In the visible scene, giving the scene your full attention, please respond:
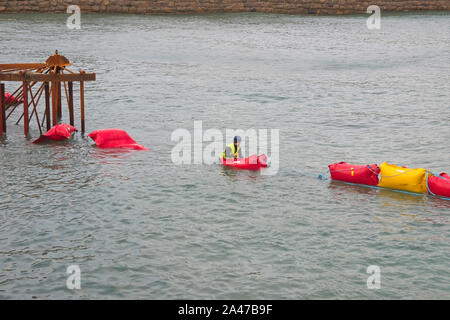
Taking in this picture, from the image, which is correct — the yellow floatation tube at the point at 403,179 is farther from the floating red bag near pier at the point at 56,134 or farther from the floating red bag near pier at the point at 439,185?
the floating red bag near pier at the point at 56,134

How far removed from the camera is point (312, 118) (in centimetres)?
3397

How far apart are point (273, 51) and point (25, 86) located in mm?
30147

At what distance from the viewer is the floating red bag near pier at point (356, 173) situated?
21609 mm

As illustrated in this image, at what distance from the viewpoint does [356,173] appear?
2186 cm

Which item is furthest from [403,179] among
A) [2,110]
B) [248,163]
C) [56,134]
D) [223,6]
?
[223,6]

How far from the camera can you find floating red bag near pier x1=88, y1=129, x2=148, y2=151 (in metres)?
26.6

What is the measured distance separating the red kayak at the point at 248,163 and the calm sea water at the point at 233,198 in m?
0.42

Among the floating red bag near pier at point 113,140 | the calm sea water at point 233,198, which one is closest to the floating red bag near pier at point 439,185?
the calm sea water at point 233,198

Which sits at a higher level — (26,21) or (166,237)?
(26,21)

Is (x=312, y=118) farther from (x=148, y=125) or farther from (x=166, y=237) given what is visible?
(x=166, y=237)

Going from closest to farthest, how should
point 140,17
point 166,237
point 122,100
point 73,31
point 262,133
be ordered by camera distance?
1. point 166,237
2. point 262,133
3. point 122,100
4. point 73,31
5. point 140,17
